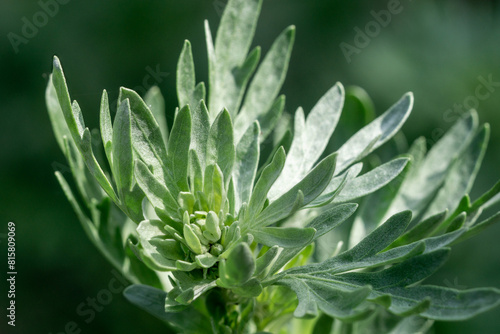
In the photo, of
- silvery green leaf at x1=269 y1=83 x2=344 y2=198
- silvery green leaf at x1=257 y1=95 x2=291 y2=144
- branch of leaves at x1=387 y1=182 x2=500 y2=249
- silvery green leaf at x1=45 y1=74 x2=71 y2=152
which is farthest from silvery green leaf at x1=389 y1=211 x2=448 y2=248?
silvery green leaf at x1=45 y1=74 x2=71 y2=152

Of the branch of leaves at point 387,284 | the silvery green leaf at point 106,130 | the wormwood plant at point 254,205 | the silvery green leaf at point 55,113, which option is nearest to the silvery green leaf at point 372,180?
the wormwood plant at point 254,205

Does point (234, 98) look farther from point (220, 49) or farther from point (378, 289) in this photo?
point (378, 289)

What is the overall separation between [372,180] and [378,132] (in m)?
0.13

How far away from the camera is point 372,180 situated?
1.02 meters

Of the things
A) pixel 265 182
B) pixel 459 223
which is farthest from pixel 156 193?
pixel 459 223

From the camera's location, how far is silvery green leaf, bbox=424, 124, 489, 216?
1229 mm

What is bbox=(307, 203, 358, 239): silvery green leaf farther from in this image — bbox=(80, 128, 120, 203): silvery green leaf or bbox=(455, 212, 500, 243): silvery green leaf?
bbox=(80, 128, 120, 203): silvery green leaf

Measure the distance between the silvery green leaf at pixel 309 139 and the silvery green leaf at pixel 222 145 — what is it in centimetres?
12

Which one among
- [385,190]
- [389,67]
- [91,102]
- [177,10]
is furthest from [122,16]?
[385,190]

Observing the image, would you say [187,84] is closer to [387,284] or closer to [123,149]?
[123,149]

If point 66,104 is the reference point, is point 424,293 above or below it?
below

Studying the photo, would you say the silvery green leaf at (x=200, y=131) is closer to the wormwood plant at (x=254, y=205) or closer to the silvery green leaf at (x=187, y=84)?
the wormwood plant at (x=254, y=205)

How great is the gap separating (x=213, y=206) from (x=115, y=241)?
29 centimetres

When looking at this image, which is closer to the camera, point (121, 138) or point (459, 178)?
→ point (121, 138)
